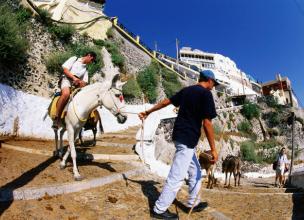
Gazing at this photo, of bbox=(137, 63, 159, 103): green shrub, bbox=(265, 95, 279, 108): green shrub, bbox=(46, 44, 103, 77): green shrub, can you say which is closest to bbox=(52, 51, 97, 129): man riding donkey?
bbox=(46, 44, 103, 77): green shrub

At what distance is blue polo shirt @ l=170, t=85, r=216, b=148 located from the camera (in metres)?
5.30

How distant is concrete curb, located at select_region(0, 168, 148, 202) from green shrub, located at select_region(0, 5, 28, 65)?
28.4 ft

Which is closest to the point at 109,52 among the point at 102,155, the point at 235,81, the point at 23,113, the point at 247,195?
the point at 23,113

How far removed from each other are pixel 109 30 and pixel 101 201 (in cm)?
2262

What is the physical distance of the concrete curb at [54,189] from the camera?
5.20 metres

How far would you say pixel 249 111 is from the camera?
4222 cm

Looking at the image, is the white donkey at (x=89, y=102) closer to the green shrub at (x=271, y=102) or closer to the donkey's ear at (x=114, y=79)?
the donkey's ear at (x=114, y=79)

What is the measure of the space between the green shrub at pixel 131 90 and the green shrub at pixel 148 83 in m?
1.53

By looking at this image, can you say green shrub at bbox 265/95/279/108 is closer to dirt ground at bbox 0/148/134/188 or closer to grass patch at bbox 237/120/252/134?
grass patch at bbox 237/120/252/134

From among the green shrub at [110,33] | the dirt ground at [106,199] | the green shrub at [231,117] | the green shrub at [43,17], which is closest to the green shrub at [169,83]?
the green shrub at [110,33]

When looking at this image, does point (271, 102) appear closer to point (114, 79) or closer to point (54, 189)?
point (114, 79)

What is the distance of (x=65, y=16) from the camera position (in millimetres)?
23422

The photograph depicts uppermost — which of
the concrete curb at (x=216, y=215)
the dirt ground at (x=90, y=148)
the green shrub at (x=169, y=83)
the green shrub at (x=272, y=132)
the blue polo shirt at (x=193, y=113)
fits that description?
the green shrub at (x=169, y=83)

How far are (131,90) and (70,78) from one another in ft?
50.6
